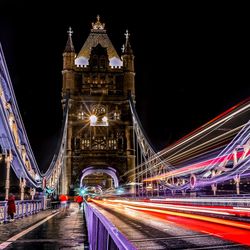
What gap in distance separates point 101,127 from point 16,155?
55.2 metres

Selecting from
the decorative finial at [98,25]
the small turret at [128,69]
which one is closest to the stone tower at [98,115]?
the small turret at [128,69]

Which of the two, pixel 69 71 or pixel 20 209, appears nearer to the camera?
pixel 20 209

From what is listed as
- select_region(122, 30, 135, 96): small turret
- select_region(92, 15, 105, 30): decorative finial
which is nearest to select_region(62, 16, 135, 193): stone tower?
select_region(122, 30, 135, 96): small turret

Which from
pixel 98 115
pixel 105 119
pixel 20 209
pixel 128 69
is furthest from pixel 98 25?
pixel 20 209

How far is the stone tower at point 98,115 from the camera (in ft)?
247

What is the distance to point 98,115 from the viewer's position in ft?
261

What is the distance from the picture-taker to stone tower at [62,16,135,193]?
75250 millimetres

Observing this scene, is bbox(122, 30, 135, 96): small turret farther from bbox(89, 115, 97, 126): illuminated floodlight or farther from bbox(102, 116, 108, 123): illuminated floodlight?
bbox(89, 115, 97, 126): illuminated floodlight

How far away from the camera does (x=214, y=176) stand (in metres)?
32.7

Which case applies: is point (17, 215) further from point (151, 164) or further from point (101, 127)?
point (101, 127)

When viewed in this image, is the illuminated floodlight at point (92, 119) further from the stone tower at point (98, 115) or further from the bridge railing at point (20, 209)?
the bridge railing at point (20, 209)

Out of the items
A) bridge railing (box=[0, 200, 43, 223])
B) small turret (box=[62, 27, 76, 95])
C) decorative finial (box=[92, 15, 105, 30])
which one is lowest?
bridge railing (box=[0, 200, 43, 223])

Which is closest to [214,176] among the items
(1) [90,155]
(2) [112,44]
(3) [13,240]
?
(3) [13,240]

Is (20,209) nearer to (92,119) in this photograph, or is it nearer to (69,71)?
(92,119)
